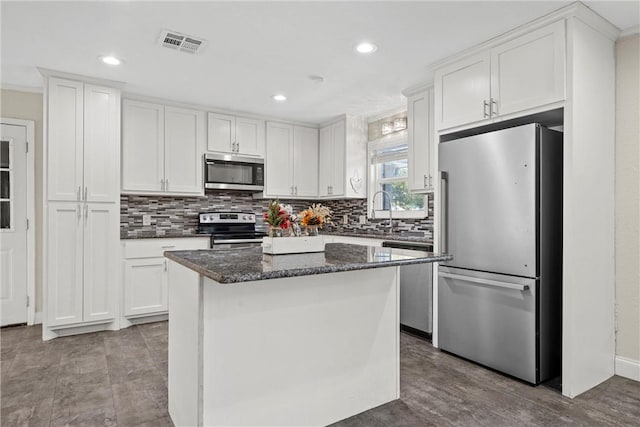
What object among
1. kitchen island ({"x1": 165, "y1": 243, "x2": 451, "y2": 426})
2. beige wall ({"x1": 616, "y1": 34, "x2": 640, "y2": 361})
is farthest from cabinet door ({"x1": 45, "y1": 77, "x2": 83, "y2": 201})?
beige wall ({"x1": 616, "y1": 34, "x2": 640, "y2": 361})

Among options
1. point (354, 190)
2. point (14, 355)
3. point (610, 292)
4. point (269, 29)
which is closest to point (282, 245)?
point (269, 29)

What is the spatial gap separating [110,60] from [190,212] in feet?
6.63

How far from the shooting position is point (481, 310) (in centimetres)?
278

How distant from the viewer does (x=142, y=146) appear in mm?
4113

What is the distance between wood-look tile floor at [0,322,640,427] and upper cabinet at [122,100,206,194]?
70.7 inches

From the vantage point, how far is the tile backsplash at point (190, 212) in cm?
437

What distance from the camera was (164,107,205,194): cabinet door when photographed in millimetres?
4277

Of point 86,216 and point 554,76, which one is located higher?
point 554,76

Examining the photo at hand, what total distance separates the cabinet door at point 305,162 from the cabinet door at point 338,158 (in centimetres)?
36

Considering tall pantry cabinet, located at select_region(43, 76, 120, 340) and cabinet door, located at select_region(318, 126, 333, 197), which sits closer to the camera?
tall pantry cabinet, located at select_region(43, 76, 120, 340)

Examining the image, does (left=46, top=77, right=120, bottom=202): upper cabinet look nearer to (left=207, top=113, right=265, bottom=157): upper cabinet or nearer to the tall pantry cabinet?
the tall pantry cabinet

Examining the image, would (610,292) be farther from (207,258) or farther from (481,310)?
(207,258)

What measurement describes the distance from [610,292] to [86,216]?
170 inches

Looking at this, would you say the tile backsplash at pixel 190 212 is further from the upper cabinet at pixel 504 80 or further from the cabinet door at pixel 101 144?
the upper cabinet at pixel 504 80
